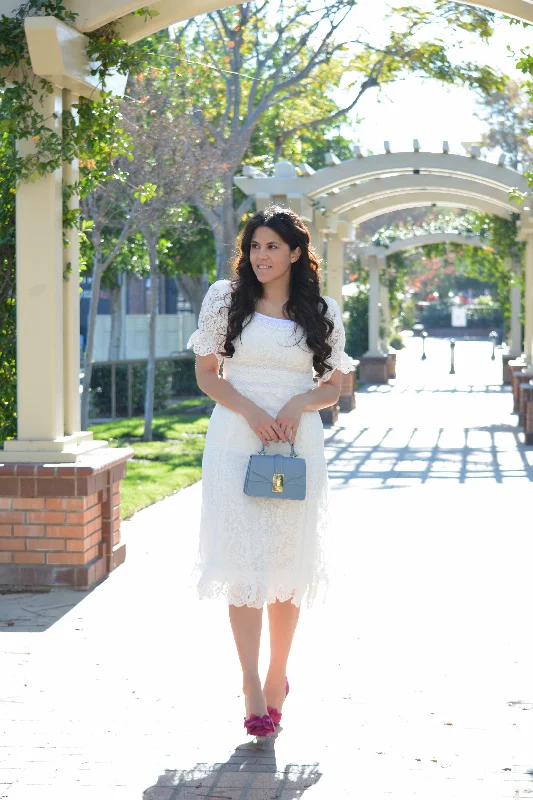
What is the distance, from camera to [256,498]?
4.34m

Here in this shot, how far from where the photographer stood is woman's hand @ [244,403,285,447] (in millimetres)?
4285

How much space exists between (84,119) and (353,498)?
4601mm

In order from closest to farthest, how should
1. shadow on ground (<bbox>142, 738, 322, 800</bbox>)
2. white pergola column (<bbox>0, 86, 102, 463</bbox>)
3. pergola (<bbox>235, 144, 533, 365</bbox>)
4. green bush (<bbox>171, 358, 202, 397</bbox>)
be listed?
1. shadow on ground (<bbox>142, 738, 322, 800</bbox>)
2. white pergola column (<bbox>0, 86, 102, 463</bbox>)
3. pergola (<bbox>235, 144, 533, 365</bbox>)
4. green bush (<bbox>171, 358, 202, 397</bbox>)

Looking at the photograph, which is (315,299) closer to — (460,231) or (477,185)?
(477,185)

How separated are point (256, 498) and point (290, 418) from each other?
30 centimetres

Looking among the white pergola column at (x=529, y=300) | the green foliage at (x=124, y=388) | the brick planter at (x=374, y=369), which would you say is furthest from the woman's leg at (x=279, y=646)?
the brick planter at (x=374, y=369)

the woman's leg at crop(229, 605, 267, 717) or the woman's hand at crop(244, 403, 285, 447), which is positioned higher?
the woman's hand at crop(244, 403, 285, 447)

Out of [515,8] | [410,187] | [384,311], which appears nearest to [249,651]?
[515,8]

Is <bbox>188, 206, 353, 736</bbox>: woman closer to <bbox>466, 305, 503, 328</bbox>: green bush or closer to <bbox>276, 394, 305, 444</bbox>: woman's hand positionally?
<bbox>276, 394, 305, 444</bbox>: woman's hand

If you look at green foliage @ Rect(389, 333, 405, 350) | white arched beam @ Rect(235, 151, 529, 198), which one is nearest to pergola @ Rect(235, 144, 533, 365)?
white arched beam @ Rect(235, 151, 529, 198)

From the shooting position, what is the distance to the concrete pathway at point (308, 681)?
13.0 feet

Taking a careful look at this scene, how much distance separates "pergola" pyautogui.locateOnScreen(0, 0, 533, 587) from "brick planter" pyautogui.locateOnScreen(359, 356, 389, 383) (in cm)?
2035

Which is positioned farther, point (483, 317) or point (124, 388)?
point (483, 317)

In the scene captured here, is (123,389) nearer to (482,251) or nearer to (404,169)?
(404,169)
